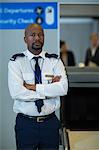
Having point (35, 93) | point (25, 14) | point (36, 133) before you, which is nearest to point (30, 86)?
point (35, 93)

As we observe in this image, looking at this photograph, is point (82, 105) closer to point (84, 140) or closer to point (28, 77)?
point (84, 140)

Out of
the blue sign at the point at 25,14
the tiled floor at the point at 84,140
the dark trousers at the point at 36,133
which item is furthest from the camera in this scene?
the blue sign at the point at 25,14

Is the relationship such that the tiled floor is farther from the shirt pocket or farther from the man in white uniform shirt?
the shirt pocket

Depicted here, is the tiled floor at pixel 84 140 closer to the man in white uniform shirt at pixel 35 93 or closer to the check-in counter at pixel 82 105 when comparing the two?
the check-in counter at pixel 82 105

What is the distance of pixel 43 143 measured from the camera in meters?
2.73

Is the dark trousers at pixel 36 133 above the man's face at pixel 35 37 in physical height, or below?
below

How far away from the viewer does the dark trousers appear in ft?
8.77

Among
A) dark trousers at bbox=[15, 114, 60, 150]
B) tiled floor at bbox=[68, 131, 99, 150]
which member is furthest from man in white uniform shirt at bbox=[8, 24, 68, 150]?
tiled floor at bbox=[68, 131, 99, 150]

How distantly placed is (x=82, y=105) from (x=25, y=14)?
3.43 feet

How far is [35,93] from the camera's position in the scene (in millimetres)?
2695

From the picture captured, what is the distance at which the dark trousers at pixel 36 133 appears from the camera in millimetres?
2674

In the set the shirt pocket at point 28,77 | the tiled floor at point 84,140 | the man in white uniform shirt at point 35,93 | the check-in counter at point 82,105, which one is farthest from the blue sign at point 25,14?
the tiled floor at point 84,140

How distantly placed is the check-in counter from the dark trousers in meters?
0.85

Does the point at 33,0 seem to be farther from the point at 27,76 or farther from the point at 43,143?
the point at 43,143
